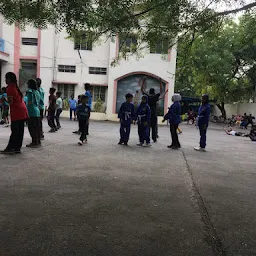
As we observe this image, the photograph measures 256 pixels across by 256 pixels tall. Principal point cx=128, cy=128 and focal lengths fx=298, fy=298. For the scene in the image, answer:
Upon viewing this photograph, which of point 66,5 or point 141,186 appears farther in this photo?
point 141,186

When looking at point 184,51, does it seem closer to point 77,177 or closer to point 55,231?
point 77,177

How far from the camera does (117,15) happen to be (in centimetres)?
418

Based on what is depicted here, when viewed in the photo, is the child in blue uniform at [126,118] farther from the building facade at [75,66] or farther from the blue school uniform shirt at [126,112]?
the building facade at [75,66]

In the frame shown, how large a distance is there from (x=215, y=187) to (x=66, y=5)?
10.5 ft

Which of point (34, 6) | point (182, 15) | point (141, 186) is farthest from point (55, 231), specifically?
point (182, 15)

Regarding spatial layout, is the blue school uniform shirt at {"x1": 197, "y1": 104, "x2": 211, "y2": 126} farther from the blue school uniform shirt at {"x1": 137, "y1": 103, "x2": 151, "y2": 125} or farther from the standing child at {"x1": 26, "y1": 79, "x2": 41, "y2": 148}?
the standing child at {"x1": 26, "y1": 79, "x2": 41, "y2": 148}

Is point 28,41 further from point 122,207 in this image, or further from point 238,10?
point 122,207

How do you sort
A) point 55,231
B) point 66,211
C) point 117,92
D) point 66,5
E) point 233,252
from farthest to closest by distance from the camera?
1. point 117,92
2. point 66,5
3. point 66,211
4. point 55,231
5. point 233,252

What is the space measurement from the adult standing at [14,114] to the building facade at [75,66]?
1427cm

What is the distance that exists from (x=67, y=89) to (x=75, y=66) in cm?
172

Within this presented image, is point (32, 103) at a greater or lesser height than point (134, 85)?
lesser

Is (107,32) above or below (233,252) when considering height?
above

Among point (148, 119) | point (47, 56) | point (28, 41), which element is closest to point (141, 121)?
point (148, 119)

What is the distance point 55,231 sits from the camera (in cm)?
260
